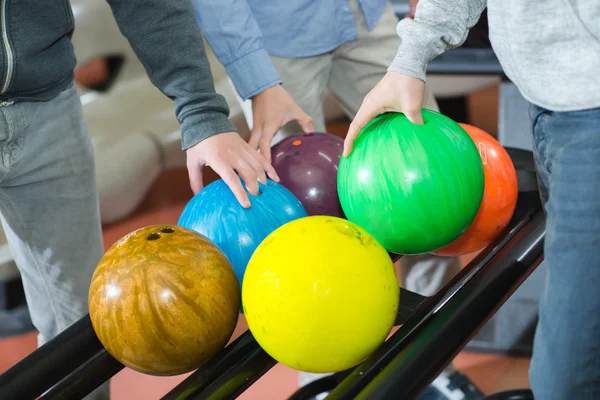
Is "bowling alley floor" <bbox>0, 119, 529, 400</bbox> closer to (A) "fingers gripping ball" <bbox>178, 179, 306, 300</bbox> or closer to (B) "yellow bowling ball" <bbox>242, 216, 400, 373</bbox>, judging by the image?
(A) "fingers gripping ball" <bbox>178, 179, 306, 300</bbox>

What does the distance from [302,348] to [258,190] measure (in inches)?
13.8

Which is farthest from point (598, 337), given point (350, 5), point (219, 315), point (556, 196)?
point (350, 5)

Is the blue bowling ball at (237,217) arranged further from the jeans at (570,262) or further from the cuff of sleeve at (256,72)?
the jeans at (570,262)

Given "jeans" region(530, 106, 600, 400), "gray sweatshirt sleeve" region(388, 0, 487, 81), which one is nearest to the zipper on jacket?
Answer: "gray sweatshirt sleeve" region(388, 0, 487, 81)

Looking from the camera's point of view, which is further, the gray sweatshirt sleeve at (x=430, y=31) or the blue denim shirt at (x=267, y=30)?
the blue denim shirt at (x=267, y=30)

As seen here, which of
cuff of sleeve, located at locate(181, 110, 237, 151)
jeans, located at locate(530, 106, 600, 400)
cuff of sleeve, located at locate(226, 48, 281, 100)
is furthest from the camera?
cuff of sleeve, located at locate(226, 48, 281, 100)

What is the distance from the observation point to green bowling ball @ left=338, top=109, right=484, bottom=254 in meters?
1.16

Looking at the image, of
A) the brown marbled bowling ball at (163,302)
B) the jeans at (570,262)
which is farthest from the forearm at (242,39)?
the jeans at (570,262)

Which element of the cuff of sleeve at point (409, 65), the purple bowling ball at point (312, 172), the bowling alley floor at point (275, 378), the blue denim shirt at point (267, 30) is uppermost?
the cuff of sleeve at point (409, 65)

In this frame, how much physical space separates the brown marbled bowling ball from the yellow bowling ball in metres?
0.06

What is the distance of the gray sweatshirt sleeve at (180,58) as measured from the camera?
52.0 inches

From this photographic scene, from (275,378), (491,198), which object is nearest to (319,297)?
(491,198)

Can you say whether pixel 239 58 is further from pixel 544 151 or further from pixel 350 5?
pixel 544 151

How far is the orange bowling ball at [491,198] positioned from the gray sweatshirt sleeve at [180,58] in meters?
0.48
